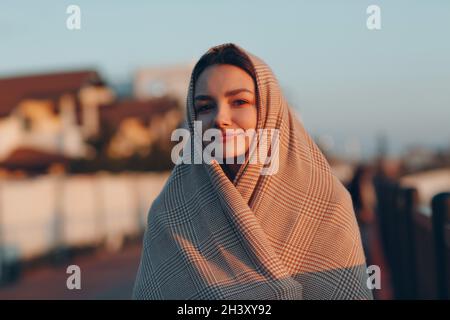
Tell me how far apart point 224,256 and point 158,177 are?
2564 centimetres

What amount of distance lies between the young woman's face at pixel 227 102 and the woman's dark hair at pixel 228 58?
0.06ft

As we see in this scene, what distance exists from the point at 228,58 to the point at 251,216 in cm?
60

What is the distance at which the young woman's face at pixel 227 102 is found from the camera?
256 centimetres

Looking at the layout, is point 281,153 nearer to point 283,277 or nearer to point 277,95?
point 277,95

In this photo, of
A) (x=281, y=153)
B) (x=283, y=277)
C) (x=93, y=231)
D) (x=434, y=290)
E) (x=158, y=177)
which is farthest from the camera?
(x=158, y=177)

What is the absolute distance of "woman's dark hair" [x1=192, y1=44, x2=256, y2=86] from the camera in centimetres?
267

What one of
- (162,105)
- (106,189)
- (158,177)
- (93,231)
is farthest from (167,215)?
(162,105)

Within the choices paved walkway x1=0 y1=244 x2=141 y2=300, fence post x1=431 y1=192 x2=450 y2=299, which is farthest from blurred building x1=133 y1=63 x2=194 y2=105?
fence post x1=431 y1=192 x2=450 y2=299

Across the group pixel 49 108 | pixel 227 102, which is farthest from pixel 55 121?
pixel 227 102

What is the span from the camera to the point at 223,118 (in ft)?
8.35

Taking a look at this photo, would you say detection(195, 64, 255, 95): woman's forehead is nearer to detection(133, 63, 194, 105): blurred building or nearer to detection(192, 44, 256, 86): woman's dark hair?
detection(192, 44, 256, 86): woman's dark hair

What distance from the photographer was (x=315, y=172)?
263 cm

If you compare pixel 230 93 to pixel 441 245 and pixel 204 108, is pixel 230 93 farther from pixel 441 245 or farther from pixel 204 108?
pixel 441 245

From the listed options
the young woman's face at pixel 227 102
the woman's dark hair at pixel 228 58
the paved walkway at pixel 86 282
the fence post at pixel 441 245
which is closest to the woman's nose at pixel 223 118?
the young woman's face at pixel 227 102
